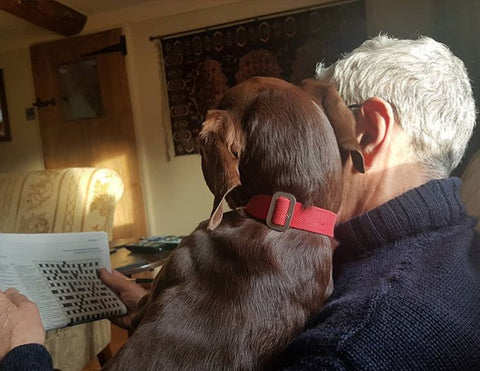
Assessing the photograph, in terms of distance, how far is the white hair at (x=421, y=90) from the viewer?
2.68 feet

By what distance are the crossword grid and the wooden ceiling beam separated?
266 centimetres

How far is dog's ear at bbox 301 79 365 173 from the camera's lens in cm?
74

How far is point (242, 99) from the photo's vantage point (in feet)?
2.43

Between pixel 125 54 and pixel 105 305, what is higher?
pixel 125 54

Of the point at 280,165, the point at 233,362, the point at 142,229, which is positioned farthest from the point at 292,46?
the point at 233,362

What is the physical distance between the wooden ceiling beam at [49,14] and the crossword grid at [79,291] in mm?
2660

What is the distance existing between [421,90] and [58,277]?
96 centimetres

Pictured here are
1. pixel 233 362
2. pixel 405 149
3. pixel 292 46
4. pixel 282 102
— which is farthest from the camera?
pixel 292 46

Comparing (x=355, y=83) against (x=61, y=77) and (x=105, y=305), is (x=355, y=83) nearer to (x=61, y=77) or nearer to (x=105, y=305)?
(x=105, y=305)

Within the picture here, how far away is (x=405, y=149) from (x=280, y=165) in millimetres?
292

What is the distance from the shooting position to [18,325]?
79 cm

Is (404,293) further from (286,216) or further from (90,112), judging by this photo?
(90,112)

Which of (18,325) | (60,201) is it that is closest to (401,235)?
(18,325)

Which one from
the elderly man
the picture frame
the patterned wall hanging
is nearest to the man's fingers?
the elderly man
